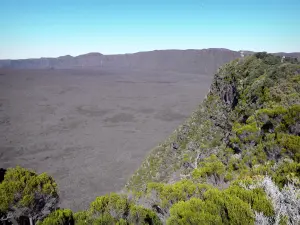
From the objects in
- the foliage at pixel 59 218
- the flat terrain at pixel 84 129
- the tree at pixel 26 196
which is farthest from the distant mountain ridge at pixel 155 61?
the foliage at pixel 59 218

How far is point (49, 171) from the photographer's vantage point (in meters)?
24.5

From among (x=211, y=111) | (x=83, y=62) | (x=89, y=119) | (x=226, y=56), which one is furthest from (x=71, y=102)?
(x=83, y=62)

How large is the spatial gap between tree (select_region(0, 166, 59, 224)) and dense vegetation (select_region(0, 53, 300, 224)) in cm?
3

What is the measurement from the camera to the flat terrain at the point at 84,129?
24109 mm

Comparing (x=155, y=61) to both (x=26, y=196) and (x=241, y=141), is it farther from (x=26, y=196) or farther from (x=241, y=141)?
(x=26, y=196)

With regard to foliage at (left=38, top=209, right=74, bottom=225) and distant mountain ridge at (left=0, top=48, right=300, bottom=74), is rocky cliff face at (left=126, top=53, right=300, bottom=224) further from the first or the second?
distant mountain ridge at (left=0, top=48, right=300, bottom=74)

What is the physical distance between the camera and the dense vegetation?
21.7 feet

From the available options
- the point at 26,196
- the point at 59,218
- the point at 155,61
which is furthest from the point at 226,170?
the point at 155,61

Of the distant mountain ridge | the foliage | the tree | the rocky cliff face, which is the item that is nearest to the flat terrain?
the rocky cliff face

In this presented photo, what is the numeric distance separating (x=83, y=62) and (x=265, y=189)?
184 metres

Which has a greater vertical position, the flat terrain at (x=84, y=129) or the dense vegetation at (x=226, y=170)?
the dense vegetation at (x=226, y=170)

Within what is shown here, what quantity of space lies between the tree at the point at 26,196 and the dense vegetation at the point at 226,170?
0.11 feet

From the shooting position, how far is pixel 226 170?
11.6 metres

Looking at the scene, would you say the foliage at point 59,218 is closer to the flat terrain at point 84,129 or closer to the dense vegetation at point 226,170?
the dense vegetation at point 226,170
